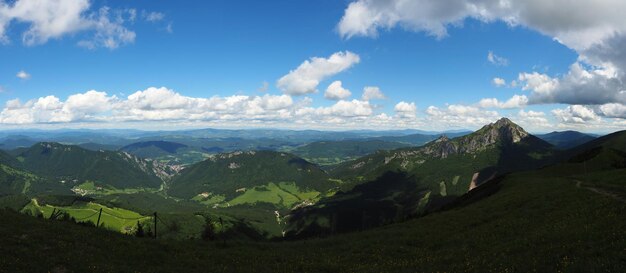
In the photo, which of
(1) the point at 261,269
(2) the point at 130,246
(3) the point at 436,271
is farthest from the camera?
(2) the point at 130,246

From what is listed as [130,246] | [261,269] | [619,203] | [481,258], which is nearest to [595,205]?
[619,203]

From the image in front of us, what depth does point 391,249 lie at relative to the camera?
50844 mm

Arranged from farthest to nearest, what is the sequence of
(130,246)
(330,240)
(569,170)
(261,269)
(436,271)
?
(569,170), (330,240), (130,246), (261,269), (436,271)

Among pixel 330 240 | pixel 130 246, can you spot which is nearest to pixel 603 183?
pixel 330 240

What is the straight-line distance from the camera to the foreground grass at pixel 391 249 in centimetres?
3128

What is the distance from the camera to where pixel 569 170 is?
12975cm

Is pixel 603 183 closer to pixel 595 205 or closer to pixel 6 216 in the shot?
pixel 595 205

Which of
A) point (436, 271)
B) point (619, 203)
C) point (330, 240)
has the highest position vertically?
point (619, 203)

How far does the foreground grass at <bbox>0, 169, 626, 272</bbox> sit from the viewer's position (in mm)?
31278

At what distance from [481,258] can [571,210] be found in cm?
2515

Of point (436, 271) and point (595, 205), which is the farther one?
point (595, 205)

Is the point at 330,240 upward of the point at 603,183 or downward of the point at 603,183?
downward

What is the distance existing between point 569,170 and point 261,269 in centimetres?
12845

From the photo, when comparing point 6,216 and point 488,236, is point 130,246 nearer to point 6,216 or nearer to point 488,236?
point 6,216
